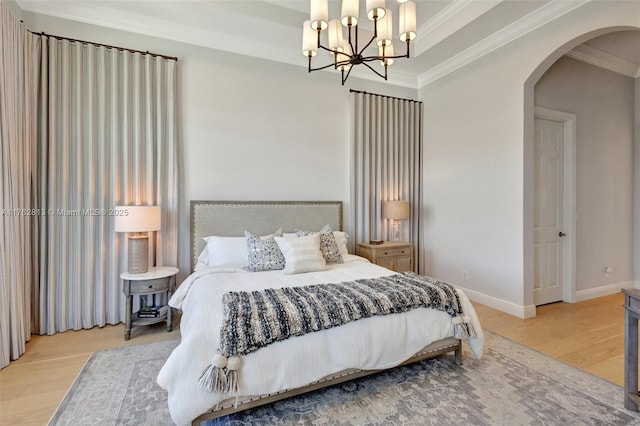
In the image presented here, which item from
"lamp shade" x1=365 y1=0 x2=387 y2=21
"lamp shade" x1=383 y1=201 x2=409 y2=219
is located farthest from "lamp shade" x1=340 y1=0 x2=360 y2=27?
"lamp shade" x1=383 y1=201 x2=409 y2=219

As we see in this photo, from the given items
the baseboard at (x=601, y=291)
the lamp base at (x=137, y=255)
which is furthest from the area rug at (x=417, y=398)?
the baseboard at (x=601, y=291)

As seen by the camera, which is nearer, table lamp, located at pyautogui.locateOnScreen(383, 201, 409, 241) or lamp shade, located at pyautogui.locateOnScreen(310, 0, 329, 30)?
lamp shade, located at pyautogui.locateOnScreen(310, 0, 329, 30)

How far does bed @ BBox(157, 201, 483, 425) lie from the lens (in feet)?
5.30

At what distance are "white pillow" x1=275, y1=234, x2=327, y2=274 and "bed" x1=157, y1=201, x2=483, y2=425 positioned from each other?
14 millimetres

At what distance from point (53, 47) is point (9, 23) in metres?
0.46

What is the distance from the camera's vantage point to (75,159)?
3047mm

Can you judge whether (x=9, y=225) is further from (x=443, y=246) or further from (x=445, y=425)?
(x=443, y=246)

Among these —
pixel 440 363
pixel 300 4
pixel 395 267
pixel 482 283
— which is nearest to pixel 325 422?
pixel 440 363

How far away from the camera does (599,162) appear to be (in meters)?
4.19

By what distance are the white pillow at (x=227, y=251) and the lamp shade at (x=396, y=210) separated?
2056mm

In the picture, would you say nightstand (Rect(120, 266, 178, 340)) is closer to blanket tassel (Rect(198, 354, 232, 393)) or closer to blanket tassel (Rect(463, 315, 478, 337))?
blanket tassel (Rect(198, 354, 232, 393))

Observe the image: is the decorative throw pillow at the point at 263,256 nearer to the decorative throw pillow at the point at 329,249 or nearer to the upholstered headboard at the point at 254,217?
the decorative throw pillow at the point at 329,249

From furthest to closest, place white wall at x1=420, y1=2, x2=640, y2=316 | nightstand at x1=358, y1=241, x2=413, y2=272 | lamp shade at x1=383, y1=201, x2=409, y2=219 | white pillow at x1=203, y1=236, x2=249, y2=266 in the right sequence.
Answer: lamp shade at x1=383, y1=201, x2=409, y2=219, nightstand at x1=358, y1=241, x2=413, y2=272, white pillow at x1=203, y1=236, x2=249, y2=266, white wall at x1=420, y1=2, x2=640, y2=316

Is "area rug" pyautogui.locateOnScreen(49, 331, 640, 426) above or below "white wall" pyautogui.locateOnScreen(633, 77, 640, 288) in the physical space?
below
